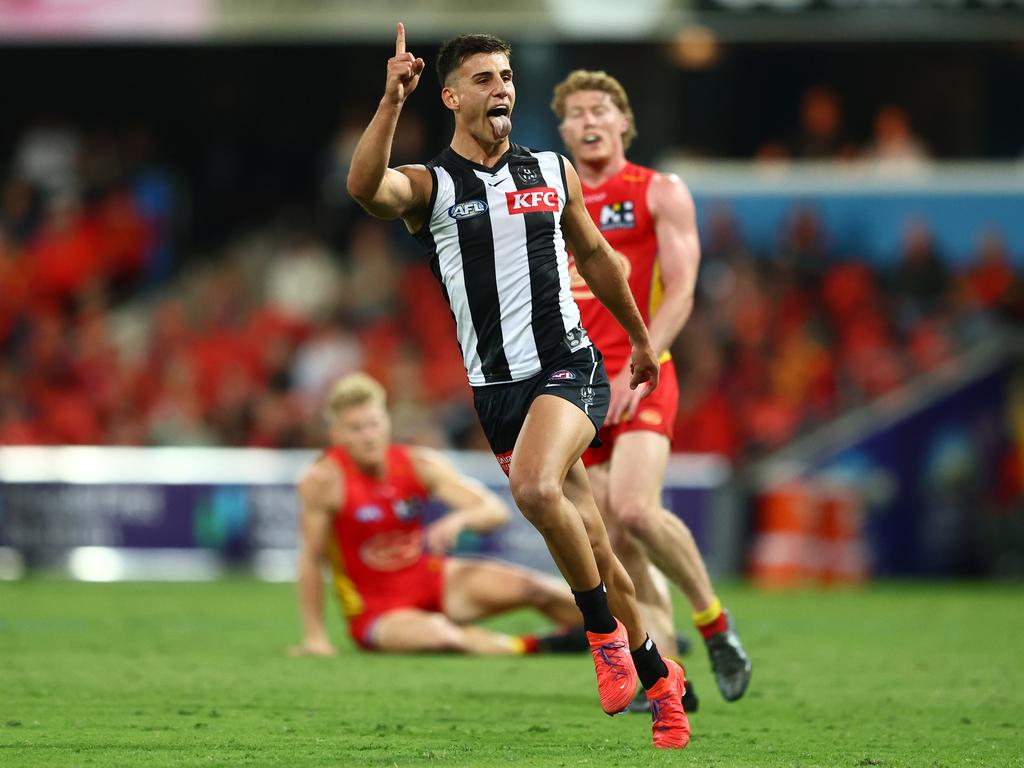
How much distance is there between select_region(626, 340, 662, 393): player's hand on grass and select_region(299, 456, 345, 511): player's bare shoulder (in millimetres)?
3151

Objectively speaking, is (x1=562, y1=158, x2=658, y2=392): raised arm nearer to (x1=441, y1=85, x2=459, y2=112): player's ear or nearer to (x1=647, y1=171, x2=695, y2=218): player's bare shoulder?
(x1=441, y1=85, x2=459, y2=112): player's ear

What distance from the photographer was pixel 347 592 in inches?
356

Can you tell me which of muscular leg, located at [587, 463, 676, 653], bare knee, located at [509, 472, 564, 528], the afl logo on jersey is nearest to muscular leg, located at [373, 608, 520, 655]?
muscular leg, located at [587, 463, 676, 653]

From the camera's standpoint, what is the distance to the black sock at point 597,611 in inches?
222

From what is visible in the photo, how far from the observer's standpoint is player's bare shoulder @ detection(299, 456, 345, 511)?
8875mm

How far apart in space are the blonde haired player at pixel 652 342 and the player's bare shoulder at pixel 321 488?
189 cm

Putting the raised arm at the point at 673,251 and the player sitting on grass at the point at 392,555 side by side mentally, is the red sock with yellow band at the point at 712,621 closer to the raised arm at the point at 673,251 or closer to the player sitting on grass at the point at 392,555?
the raised arm at the point at 673,251

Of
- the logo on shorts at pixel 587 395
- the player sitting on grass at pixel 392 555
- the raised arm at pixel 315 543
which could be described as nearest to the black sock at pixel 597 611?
the logo on shorts at pixel 587 395

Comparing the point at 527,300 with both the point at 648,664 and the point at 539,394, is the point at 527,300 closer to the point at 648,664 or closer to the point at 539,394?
the point at 539,394

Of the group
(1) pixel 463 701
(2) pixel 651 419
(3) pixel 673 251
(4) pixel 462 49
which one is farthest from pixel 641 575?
(4) pixel 462 49

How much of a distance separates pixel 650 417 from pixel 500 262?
1.61 metres

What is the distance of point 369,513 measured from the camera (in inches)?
353

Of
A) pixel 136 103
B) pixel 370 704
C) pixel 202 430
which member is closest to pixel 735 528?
pixel 202 430

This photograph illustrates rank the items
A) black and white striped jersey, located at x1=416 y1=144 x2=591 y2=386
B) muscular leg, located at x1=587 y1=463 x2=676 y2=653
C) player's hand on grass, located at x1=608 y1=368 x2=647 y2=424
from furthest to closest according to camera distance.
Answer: muscular leg, located at x1=587 y1=463 x2=676 y2=653 → player's hand on grass, located at x1=608 y1=368 x2=647 y2=424 → black and white striped jersey, located at x1=416 y1=144 x2=591 y2=386
